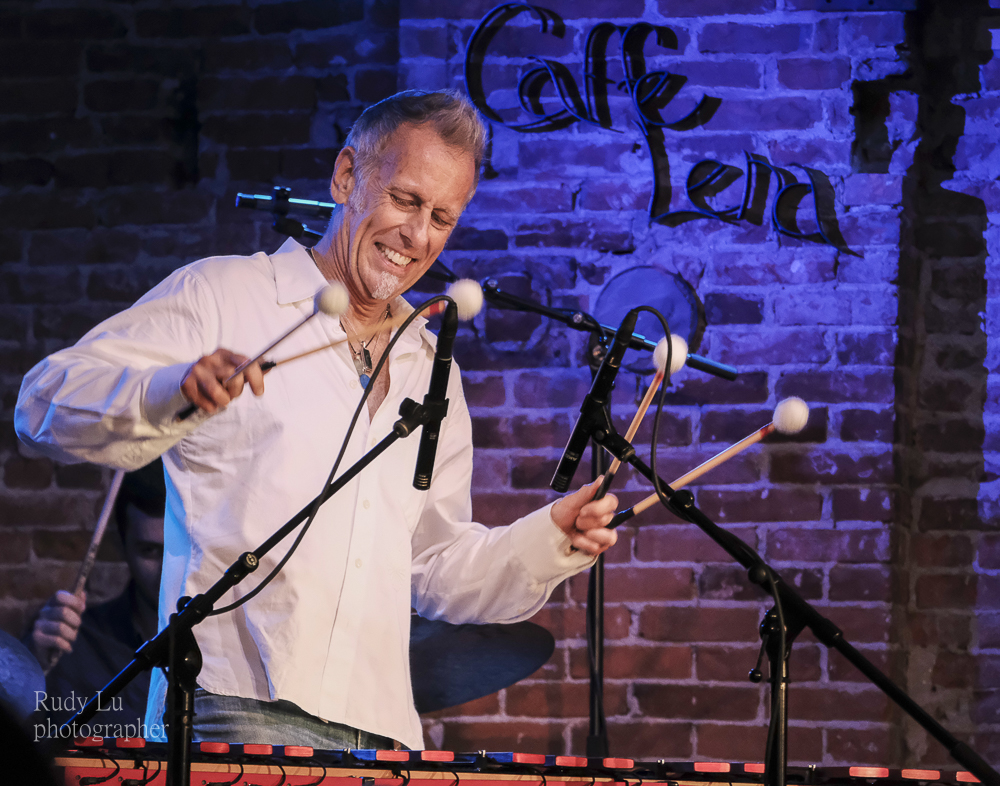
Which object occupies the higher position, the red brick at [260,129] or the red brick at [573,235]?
the red brick at [260,129]

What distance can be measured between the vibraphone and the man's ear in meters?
1.06

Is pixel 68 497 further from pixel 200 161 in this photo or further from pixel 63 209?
pixel 200 161

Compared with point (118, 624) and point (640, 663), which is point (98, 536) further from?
point (640, 663)

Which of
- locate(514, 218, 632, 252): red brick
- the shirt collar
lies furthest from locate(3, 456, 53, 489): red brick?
locate(514, 218, 632, 252): red brick

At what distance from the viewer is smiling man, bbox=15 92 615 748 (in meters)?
1.57

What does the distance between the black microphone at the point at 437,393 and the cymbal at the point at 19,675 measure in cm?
136

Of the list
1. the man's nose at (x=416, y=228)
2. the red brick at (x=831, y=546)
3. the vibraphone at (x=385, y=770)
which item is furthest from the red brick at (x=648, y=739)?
the man's nose at (x=416, y=228)

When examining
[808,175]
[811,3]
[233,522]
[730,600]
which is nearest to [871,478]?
[730,600]

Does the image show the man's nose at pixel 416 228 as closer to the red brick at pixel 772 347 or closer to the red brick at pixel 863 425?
the red brick at pixel 772 347

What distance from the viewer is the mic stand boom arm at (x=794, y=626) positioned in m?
1.36

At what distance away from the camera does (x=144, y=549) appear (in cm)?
250

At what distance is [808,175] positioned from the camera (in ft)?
8.18

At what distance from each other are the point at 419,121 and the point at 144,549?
1282mm

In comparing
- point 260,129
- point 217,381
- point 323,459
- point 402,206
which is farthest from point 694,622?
point 260,129
